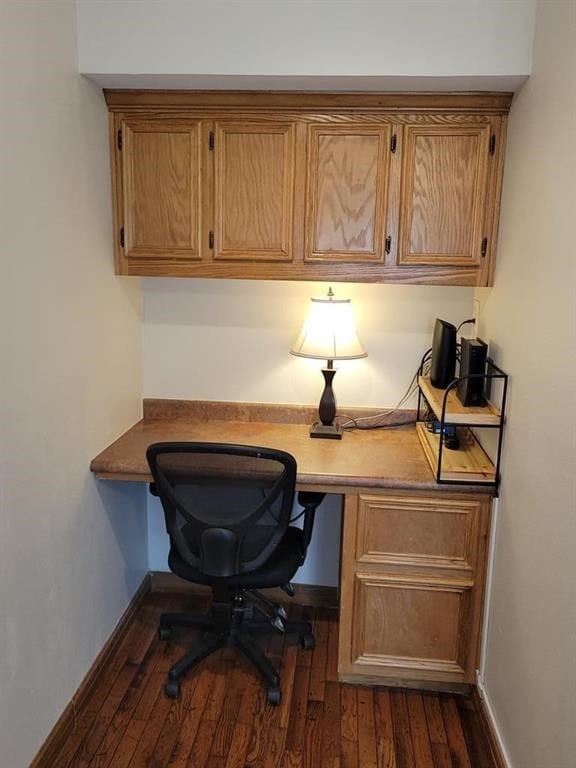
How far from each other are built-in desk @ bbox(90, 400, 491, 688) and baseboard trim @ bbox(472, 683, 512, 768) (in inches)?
2.5

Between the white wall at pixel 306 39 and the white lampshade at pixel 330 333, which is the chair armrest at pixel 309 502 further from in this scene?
the white wall at pixel 306 39

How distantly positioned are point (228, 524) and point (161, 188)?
4.02 ft

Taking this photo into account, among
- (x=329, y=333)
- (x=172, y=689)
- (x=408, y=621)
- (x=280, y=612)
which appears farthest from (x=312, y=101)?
(x=172, y=689)

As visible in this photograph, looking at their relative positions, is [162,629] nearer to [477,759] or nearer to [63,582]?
[63,582]

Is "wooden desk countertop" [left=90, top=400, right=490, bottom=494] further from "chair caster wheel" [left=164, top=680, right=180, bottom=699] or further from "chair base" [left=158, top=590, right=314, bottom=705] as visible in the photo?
"chair caster wheel" [left=164, top=680, right=180, bottom=699]

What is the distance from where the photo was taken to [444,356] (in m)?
2.27

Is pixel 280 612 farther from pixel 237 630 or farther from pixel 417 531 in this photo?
pixel 417 531

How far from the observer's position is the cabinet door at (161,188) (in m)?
2.23

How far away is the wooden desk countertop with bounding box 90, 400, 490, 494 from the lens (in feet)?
6.95

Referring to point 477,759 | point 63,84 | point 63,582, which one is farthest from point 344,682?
point 63,84

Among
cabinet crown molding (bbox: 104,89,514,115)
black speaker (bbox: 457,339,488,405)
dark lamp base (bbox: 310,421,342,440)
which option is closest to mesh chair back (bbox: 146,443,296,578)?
dark lamp base (bbox: 310,421,342,440)

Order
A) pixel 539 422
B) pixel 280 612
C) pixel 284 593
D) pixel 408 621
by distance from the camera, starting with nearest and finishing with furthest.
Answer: pixel 539 422 → pixel 408 621 → pixel 280 612 → pixel 284 593

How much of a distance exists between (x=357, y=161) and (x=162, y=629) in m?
1.95

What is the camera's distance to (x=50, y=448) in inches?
73.0
